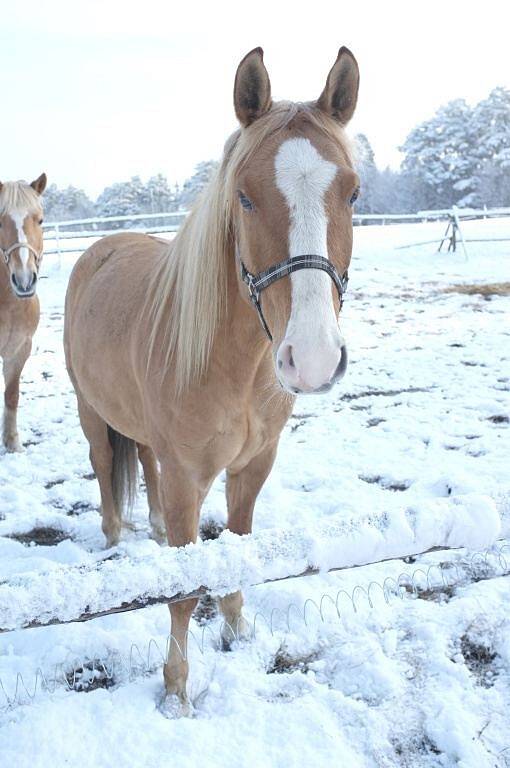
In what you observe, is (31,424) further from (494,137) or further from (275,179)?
(494,137)

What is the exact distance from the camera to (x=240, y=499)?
2451 millimetres

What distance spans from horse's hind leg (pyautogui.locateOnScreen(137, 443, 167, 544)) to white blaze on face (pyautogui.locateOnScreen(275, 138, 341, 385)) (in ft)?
7.69

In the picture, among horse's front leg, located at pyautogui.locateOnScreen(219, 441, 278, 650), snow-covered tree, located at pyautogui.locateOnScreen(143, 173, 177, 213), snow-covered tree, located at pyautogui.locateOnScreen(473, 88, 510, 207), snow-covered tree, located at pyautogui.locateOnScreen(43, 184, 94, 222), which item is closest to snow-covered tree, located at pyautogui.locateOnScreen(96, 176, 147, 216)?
snow-covered tree, located at pyautogui.locateOnScreen(143, 173, 177, 213)

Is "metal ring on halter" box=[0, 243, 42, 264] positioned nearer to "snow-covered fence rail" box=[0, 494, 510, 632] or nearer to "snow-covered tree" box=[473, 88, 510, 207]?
"snow-covered fence rail" box=[0, 494, 510, 632]

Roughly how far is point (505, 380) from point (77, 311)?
4.24 m

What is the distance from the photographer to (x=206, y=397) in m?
2.03

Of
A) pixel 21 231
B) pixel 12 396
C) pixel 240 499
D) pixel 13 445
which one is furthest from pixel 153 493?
pixel 21 231

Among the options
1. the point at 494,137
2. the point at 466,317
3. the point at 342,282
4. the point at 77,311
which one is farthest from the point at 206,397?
the point at 494,137

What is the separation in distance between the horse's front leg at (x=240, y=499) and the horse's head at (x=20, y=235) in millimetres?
2799

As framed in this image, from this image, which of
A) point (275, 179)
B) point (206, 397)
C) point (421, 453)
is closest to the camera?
point (275, 179)

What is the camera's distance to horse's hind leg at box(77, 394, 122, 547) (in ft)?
10.8

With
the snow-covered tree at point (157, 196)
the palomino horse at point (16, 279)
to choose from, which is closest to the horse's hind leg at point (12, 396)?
the palomino horse at point (16, 279)

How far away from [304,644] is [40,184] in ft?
15.0

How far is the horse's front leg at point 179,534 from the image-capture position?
6.79 ft
